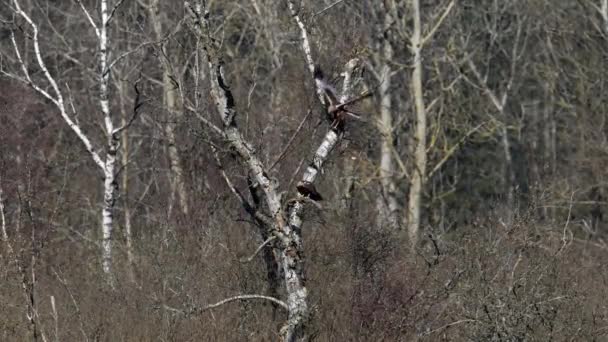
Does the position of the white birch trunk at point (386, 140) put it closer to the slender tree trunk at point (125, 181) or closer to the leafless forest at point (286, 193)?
the leafless forest at point (286, 193)

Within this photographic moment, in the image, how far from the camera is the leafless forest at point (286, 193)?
393 inches

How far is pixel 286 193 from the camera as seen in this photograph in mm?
10781

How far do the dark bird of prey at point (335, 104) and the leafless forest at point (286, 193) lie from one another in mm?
39

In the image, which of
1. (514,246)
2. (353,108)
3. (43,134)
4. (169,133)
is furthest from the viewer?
(43,134)

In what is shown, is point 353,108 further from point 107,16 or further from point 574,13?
point 574,13

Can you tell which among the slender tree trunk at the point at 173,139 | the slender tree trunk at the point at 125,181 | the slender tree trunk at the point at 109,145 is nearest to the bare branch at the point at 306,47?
the slender tree trunk at the point at 173,139

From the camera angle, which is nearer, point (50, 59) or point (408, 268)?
point (408, 268)

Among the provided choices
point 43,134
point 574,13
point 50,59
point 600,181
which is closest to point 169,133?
point 43,134

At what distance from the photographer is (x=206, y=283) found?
1162cm

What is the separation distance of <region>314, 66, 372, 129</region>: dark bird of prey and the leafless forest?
0.04 meters

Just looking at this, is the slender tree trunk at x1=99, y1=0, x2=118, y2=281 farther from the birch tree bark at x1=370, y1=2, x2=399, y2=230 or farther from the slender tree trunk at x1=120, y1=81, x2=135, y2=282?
the birch tree bark at x1=370, y1=2, x2=399, y2=230

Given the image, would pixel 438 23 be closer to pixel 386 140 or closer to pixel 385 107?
pixel 385 107

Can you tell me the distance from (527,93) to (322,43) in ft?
56.1

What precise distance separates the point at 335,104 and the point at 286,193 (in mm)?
1981
